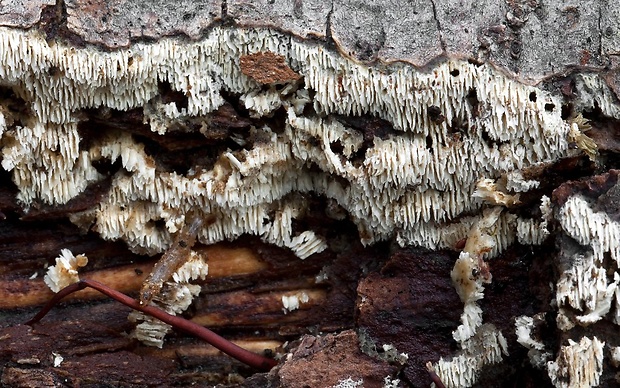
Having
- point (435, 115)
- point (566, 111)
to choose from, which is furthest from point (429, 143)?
point (566, 111)

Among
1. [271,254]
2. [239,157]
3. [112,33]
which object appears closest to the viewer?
[112,33]

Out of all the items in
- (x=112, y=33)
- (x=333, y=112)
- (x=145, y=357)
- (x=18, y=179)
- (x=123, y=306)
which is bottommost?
(x=145, y=357)

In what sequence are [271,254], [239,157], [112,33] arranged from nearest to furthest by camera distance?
[112,33] < [239,157] < [271,254]

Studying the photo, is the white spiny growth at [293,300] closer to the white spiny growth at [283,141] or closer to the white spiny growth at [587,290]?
the white spiny growth at [283,141]

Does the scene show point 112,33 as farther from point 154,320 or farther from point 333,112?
point 154,320

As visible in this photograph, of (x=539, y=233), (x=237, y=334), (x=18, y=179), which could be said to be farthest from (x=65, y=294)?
(x=539, y=233)

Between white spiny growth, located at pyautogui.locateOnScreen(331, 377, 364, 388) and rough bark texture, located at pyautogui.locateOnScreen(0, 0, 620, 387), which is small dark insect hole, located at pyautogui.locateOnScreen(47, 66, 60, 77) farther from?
white spiny growth, located at pyautogui.locateOnScreen(331, 377, 364, 388)

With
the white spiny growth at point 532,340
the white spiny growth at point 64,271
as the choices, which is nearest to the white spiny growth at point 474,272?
the white spiny growth at point 532,340

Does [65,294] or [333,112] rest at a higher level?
[333,112]
